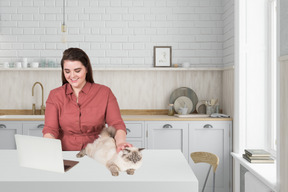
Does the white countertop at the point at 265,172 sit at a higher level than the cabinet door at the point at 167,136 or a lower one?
lower

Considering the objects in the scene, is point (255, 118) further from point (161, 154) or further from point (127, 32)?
point (127, 32)

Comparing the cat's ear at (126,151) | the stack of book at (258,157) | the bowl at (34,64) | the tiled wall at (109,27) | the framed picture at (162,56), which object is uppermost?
the tiled wall at (109,27)

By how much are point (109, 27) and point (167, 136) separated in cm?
181

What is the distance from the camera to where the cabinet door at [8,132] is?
3.70m

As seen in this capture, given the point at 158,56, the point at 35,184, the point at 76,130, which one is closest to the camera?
the point at 35,184

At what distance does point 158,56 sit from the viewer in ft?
14.2

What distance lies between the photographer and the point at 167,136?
376 cm

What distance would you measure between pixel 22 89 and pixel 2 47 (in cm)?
68

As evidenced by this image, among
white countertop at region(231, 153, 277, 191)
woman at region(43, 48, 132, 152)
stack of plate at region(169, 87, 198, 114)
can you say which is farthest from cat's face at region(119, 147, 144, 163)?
stack of plate at region(169, 87, 198, 114)

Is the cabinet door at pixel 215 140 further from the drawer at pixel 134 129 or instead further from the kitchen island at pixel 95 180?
the kitchen island at pixel 95 180

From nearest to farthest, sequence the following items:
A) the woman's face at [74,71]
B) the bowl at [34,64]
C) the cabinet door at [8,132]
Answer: the woman's face at [74,71] → the cabinet door at [8,132] → the bowl at [34,64]

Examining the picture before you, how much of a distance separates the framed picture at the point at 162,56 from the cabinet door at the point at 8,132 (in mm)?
2044

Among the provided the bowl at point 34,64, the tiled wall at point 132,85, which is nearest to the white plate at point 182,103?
the tiled wall at point 132,85

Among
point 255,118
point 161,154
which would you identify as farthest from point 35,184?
point 255,118
